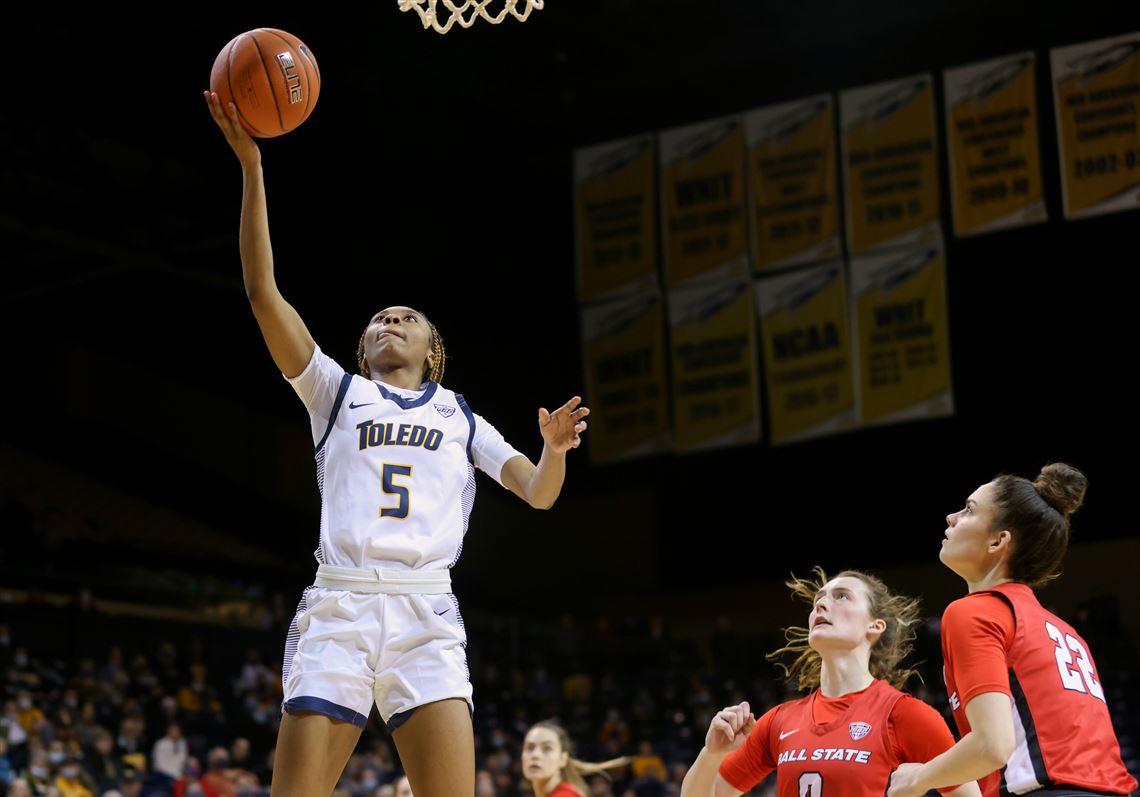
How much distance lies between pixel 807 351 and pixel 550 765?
9.00m

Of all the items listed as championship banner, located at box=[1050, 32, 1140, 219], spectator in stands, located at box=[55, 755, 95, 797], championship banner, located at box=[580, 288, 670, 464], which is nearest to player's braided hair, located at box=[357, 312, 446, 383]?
spectator in stands, located at box=[55, 755, 95, 797]

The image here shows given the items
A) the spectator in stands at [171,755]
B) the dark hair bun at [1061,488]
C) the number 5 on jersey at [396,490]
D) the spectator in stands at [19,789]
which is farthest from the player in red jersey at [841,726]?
the spectator in stands at [171,755]

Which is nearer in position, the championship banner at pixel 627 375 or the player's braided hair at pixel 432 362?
the player's braided hair at pixel 432 362

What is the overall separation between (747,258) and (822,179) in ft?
3.73

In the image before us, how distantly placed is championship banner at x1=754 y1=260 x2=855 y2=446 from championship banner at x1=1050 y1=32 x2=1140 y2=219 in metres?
2.48

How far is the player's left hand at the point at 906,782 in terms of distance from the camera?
323 cm

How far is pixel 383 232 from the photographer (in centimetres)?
1905

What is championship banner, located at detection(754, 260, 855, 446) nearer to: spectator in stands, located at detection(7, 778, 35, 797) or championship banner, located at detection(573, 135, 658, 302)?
championship banner, located at detection(573, 135, 658, 302)

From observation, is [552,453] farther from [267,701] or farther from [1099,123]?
[1099,123]

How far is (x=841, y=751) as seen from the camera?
390cm

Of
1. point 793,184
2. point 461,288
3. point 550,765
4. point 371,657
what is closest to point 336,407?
point 371,657

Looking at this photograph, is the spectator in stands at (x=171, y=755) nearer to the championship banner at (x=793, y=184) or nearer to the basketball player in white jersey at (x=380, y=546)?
the championship banner at (x=793, y=184)

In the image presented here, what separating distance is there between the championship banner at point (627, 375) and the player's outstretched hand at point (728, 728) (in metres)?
12.1

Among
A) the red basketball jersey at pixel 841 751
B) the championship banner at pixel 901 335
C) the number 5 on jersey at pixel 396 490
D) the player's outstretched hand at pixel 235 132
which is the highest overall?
the championship banner at pixel 901 335
